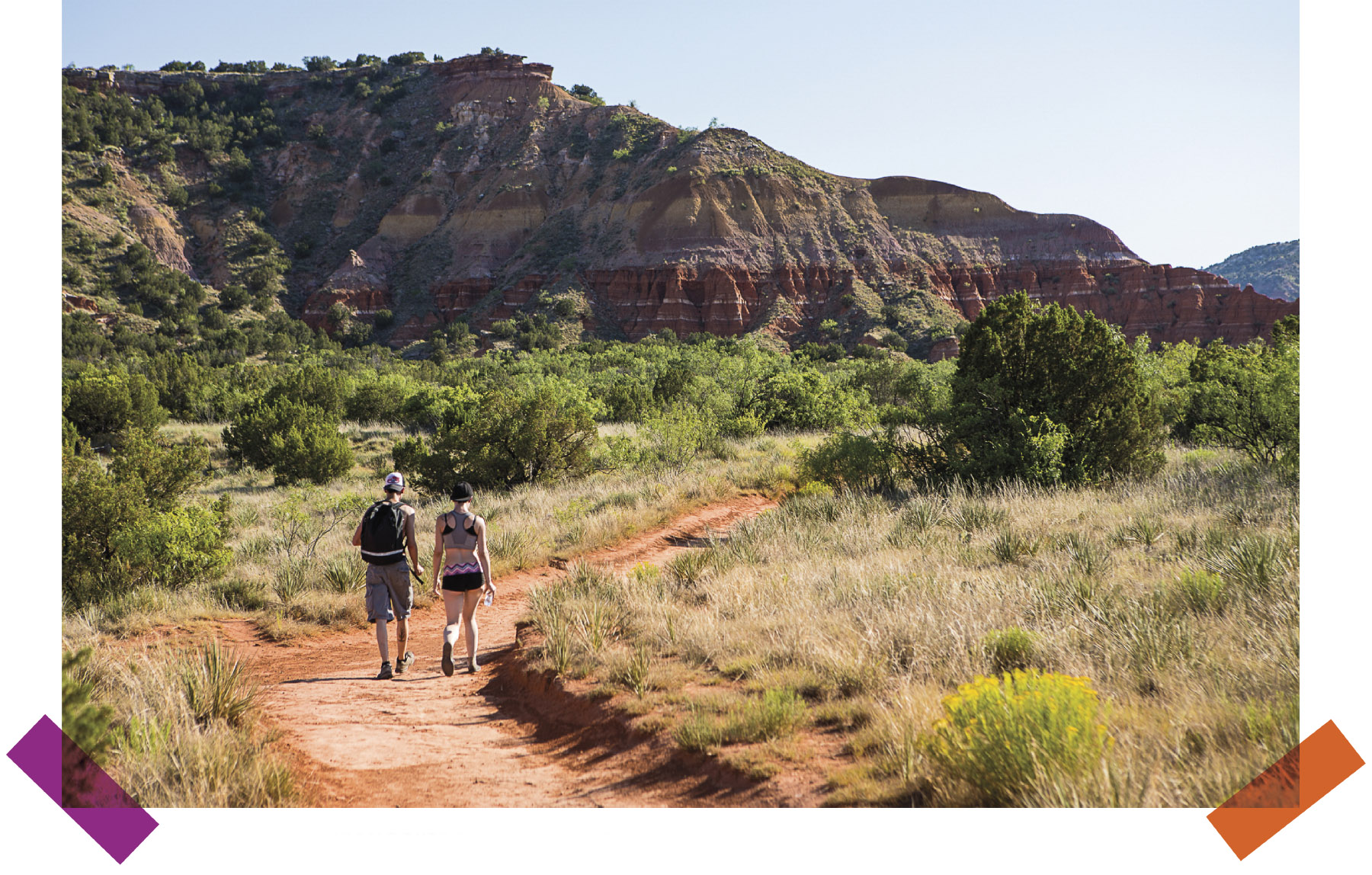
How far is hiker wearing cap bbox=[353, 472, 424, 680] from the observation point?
6.48 meters

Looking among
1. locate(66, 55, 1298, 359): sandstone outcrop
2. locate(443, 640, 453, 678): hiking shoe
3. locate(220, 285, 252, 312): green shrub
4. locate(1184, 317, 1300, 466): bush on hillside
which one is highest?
locate(66, 55, 1298, 359): sandstone outcrop

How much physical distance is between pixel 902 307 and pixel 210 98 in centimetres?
8582

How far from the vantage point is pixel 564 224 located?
79.4m

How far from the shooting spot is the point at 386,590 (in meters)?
6.66

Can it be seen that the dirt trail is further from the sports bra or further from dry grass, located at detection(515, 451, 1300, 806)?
the sports bra

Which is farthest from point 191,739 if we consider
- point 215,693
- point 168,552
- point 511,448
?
point 511,448

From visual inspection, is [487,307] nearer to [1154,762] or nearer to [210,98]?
[210,98]

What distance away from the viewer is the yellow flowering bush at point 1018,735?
9.96 ft

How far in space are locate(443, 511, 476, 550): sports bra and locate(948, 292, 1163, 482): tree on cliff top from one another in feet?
26.4

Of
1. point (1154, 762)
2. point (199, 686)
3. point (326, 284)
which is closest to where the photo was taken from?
point (1154, 762)

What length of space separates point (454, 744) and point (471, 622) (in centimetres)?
194

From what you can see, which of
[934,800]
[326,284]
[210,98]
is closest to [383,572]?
[934,800]

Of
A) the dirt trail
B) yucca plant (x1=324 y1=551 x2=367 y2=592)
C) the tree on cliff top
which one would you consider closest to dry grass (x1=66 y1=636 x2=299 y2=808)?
the dirt trail

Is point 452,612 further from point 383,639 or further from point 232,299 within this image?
point 232,299
